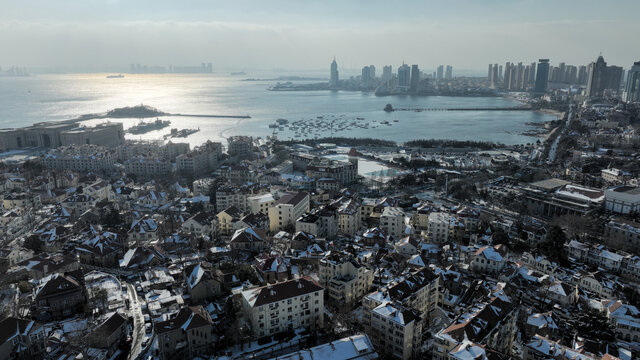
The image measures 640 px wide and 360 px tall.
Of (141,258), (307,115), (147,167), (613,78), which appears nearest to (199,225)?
(141,258)

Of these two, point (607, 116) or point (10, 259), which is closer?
point (10, 259)

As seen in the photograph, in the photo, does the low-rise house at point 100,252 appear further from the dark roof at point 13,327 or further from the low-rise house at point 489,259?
the low-rise house at point 489,259

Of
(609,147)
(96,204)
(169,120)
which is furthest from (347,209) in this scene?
(169,120)

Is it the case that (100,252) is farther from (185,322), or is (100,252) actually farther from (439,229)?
(439,229)

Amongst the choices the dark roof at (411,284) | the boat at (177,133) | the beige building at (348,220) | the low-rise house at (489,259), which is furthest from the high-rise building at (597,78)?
the dark roof at (411,284)

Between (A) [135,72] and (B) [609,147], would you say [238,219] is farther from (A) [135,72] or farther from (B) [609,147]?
(A) [135,72]

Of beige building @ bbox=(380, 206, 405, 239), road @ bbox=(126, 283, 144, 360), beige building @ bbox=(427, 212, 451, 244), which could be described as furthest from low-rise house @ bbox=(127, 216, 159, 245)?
beige building @ bbox=(427, 212, 451, 244)

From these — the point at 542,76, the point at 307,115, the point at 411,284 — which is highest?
the point at 542,76

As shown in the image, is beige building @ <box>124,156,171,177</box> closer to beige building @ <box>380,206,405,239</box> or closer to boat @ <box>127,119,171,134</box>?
beige building @ <box>380,206,405,239</box>
